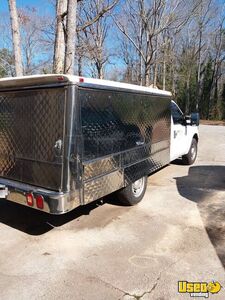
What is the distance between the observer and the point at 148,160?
5.03 m

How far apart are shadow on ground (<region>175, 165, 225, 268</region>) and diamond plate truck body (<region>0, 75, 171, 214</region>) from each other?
1376 mm

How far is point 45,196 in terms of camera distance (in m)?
3.27

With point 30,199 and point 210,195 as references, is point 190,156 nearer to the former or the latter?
point 210,195

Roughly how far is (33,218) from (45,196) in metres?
1.38

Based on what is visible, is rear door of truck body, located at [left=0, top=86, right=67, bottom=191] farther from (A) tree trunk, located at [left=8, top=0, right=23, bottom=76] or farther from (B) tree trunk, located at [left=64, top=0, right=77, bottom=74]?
(A) tree trunk, located at [left=8, top=0, right=23, bottom=76]

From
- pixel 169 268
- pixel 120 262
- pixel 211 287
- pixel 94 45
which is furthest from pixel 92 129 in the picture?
pixel 94 45

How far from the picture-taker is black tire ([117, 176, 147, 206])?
4.72 meters

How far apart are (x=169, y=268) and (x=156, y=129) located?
2.80m

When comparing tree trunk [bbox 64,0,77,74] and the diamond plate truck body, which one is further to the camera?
tree trunk [bbox 64,0,77,74]

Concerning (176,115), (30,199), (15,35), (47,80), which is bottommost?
(30,199)

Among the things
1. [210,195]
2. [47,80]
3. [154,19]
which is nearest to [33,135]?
[47,80]

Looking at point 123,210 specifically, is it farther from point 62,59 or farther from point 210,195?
point 62,59

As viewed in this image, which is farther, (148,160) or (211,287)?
(148,160)

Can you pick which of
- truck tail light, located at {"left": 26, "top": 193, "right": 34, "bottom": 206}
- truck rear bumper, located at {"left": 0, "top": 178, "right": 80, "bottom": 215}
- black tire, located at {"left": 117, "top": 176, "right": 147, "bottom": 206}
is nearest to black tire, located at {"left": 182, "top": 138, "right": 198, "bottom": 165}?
black tire, located at {"left": 117, "top": 176, "right": 147, "bottom": 206}
